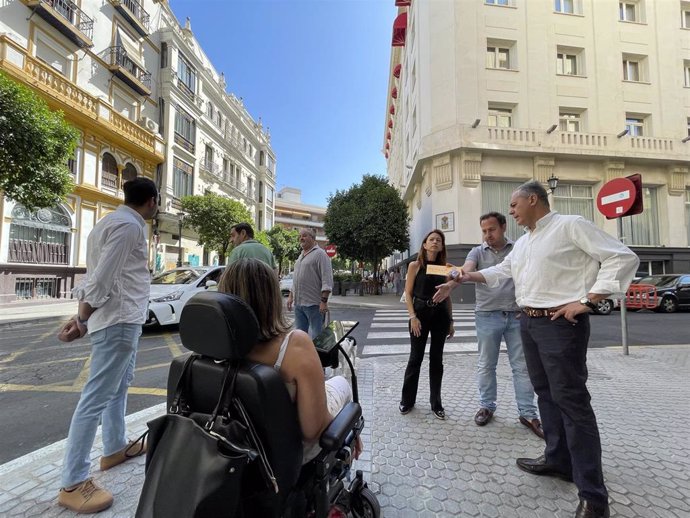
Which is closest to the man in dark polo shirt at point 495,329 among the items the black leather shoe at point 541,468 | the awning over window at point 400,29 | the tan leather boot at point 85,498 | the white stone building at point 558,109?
the black leather shoe at point 541,468

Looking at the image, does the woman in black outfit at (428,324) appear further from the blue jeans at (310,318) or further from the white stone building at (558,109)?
the white stone building at (558,109)

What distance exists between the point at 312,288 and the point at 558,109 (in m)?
18.7

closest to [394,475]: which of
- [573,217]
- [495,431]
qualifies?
[495,431]

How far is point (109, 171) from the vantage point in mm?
19969

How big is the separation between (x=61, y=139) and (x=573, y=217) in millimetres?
12816

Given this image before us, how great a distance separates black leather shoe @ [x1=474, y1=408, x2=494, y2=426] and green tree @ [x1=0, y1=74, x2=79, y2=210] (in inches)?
465

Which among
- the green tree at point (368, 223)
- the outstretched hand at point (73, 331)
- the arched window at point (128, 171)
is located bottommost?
the outstretched hand at point (73, 331)

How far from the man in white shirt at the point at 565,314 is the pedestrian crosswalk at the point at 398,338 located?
4.04 metres

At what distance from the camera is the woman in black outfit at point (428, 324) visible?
3.37 meters

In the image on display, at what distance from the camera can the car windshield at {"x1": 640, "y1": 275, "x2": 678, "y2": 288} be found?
12859 millimetres

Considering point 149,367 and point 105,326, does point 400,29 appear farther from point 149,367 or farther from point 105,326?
point 105,326

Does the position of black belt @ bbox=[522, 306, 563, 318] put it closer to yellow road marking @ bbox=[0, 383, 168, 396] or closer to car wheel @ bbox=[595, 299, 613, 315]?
yellow road marking @ bbox=[0, 383, 168, 396]

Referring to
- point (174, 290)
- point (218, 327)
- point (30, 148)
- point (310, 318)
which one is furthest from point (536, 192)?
point (30, 148)

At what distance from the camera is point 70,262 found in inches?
669
